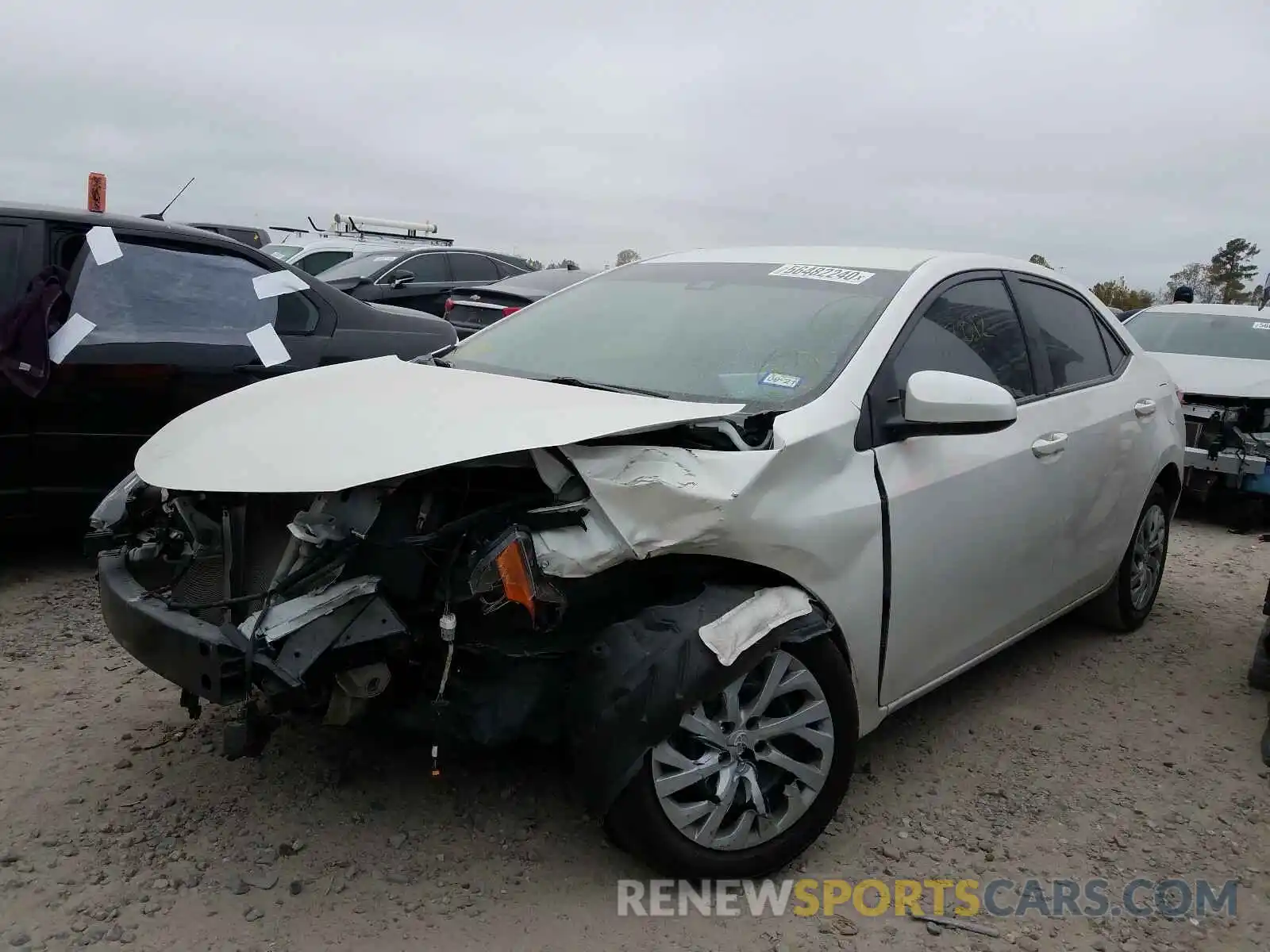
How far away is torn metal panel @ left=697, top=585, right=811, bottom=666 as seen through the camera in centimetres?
250

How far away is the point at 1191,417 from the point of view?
7211mm

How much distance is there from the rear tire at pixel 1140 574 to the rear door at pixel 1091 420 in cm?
17

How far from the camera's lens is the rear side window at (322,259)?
13852 millimetres

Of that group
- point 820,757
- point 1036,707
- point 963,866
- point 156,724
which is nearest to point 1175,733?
point 1036,707

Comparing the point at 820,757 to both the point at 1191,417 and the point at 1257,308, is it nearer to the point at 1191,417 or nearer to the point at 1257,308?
the point at 1191,417

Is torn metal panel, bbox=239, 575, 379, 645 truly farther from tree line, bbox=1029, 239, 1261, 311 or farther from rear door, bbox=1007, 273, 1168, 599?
tree line, bbox=1029, 239, 1261, 311

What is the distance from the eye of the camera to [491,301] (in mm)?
8797

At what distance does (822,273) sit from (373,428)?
5.42 feet

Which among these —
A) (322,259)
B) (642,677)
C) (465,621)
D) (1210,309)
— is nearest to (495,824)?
(465,621)

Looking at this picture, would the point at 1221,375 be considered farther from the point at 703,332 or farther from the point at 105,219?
the point at 105,219

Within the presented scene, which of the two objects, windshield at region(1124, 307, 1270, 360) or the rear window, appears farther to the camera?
the rear window

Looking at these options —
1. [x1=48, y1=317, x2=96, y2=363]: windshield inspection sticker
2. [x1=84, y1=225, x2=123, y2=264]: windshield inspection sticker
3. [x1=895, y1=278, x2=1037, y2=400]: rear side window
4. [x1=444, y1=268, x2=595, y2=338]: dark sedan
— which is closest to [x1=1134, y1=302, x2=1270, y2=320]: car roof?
[x1=444, y1=268, x2=595, y2=338]: dark sedan

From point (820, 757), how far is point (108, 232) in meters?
3.89

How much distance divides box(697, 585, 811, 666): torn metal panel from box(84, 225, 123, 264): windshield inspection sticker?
3549 mm
